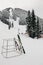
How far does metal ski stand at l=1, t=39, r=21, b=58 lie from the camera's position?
1892 mm

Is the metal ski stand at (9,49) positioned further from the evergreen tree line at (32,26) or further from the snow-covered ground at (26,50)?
the evergreen tree line at (32,26)

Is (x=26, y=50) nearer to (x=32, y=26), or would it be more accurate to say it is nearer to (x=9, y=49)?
(x=9, y=49)

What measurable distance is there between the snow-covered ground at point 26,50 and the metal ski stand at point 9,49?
46 millimetres

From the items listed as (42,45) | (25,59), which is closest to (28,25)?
(42,45)

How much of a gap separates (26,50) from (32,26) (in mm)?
391

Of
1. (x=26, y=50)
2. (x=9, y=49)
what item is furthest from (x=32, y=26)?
(x=9, y=49)

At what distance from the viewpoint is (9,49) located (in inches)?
75.5

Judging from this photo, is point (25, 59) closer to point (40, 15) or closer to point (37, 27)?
point (37, 27)

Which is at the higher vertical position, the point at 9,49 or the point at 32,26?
the point at 32,26

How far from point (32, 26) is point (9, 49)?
0.51m

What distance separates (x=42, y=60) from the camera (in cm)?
201

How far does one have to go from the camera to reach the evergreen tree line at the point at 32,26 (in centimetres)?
201

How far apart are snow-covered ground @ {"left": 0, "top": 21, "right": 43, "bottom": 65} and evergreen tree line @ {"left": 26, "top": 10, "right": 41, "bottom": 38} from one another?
0.09m

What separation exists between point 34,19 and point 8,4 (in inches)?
Answer: 18.5
